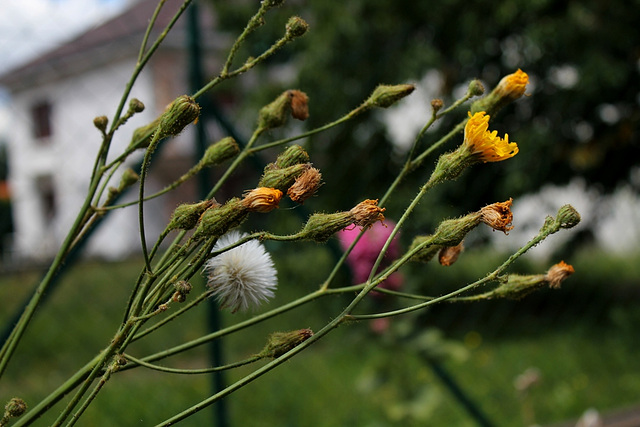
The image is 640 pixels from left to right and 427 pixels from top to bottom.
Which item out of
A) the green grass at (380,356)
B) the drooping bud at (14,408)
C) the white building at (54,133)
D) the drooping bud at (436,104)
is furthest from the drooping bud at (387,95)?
the white building at (54,133)

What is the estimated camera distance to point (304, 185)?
0.41m

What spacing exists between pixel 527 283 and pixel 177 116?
0.24 meters

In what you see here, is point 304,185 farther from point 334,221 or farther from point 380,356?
point 380,356

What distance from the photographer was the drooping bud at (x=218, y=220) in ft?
1.19

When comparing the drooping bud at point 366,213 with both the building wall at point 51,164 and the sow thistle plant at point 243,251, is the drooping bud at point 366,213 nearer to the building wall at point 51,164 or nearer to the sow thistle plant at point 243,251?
the sow thistle plant at point 243,251

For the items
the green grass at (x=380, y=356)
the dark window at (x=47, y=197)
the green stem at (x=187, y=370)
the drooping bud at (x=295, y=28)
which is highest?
the dark window at (x=47, y=197)

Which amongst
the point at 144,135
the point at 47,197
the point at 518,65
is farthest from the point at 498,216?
the point at 518,65

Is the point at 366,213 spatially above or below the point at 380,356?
below

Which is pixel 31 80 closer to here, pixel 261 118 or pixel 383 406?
pixel 383 406

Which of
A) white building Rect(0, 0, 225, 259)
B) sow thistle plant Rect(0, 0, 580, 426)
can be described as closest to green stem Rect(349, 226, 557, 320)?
sow thistle plant Rect(0, 0, 580, 426)

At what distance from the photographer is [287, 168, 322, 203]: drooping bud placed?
41 centimetres

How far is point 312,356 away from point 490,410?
94 cm

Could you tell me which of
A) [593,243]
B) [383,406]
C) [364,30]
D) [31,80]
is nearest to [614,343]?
[593,243]

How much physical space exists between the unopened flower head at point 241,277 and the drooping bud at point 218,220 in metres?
0.05
